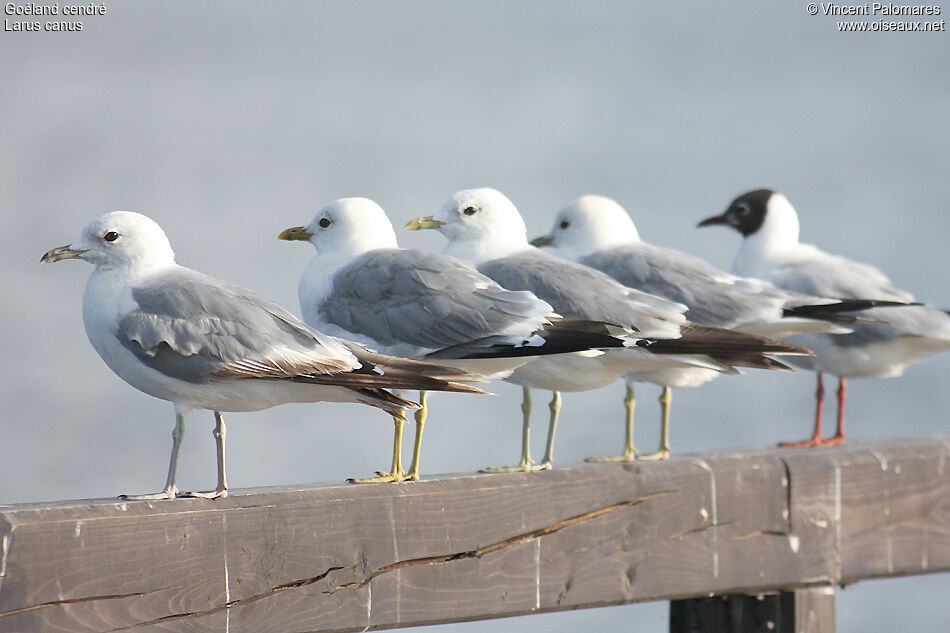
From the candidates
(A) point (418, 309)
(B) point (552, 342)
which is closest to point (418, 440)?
(A) point (418, 309)

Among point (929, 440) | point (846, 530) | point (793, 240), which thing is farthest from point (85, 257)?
point (793, 240)

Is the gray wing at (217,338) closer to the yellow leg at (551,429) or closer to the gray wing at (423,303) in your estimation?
the gray wing at (423,303)

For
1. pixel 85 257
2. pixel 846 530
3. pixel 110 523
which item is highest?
pixel 85 257

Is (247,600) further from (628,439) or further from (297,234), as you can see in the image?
(628,439)

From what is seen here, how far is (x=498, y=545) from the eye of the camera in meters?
3.10

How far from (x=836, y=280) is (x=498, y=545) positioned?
333cm

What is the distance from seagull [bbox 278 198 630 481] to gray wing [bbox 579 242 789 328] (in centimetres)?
98

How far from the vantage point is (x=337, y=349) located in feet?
10.8

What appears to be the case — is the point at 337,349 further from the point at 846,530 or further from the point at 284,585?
the point at 846,530

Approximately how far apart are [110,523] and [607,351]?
6.51 ft

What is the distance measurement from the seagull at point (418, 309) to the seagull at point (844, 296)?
7.22ft

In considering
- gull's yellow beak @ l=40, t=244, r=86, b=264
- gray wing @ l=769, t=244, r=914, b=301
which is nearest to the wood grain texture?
gull's yellow beak @ l=40, t=244, r=86, b=264

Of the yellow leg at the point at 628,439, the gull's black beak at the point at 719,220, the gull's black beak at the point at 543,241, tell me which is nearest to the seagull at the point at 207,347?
the yellow leg at the point at 628,439

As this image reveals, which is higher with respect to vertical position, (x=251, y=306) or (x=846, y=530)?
(x=251, y=306)
